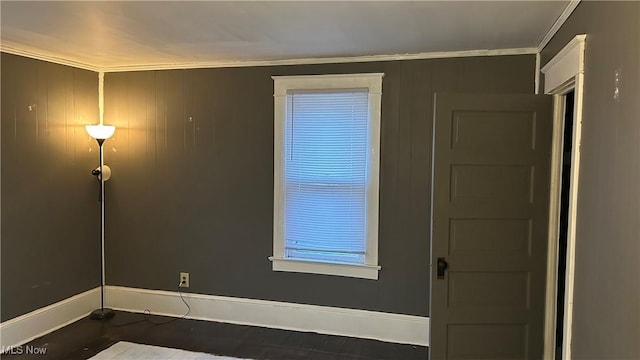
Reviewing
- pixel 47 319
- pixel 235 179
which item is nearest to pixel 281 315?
pixel 235 179

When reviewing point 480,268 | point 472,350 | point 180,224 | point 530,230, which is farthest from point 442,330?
point 180,224

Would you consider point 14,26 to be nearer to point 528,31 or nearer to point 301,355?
point 301,355

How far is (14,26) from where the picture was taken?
296 cm

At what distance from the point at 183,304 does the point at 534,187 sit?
10.1ft

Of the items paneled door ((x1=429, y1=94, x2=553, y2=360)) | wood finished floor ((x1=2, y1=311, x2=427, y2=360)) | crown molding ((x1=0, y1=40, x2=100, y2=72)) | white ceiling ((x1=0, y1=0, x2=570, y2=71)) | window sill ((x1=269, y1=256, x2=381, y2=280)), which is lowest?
wood finished floor ((x1=2, y1=311, x2=427, y2=360))

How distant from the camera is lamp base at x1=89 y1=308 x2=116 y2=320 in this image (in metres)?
4.22

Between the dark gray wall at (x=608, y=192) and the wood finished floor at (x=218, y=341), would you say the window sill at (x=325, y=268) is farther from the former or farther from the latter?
the dark gray wall at (x=608, y=192)

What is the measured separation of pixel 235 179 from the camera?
13.6 feet

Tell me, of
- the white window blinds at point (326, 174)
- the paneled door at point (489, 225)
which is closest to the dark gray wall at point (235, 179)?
the white window blinds at point (326, 174)

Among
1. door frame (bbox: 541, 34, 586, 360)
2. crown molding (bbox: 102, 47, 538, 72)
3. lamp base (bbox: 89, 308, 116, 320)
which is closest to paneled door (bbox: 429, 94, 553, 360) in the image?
door frame (bbox: 541, 34, 586, 360)

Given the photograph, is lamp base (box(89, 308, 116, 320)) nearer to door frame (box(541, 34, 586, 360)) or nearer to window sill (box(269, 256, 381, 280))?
window sill (box(269, 256, 381, 280))

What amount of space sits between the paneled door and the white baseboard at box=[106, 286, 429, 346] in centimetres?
85

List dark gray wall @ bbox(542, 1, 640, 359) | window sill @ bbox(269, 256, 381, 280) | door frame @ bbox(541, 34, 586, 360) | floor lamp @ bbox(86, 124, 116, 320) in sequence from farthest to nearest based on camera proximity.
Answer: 1. floor lamp @ bbox(86, 124, 116, 320)
2. window sill @ bbox(269, 256, 381, 280)
3. door frame @ bbox(541, 34, 586, 360)
4. dark gray wall @ bbox(542, 1, 640, 359)

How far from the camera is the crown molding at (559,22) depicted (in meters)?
2.31
